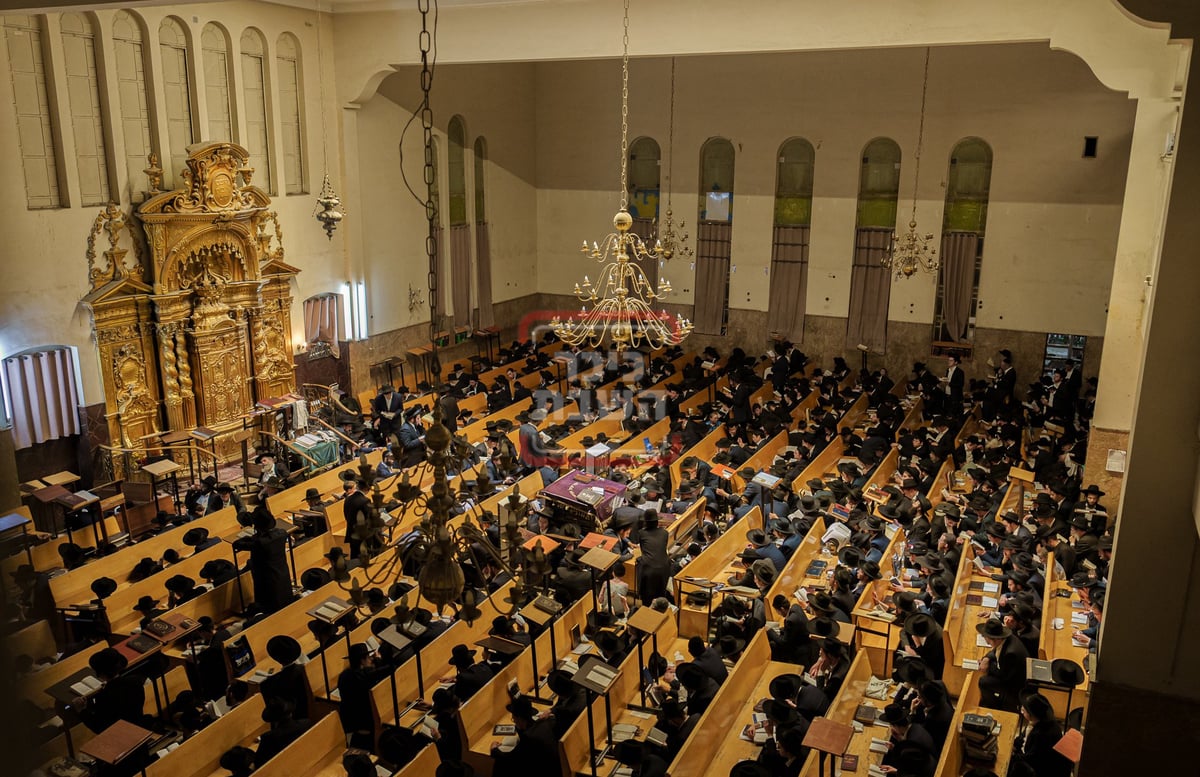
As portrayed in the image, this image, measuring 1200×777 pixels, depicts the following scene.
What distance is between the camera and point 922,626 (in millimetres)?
9688

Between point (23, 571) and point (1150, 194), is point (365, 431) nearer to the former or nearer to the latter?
point (23, 571)

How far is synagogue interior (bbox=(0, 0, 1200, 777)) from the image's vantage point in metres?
7.78

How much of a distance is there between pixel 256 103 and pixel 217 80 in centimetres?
97

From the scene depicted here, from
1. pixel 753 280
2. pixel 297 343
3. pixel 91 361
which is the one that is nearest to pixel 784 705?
pixel 91 361

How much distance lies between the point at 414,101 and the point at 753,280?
31.1 feet

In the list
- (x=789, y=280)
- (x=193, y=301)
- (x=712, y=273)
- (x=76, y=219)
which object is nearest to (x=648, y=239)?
(x=712, y=273)

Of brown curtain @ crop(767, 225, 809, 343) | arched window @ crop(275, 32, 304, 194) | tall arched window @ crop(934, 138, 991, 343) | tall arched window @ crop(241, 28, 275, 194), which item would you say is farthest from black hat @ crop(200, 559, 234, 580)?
tall arched window @ crop(934, 138, 991, 343)

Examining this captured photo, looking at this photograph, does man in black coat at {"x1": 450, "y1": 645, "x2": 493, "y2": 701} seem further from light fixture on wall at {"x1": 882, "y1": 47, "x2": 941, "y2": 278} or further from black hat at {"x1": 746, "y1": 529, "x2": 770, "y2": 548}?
light fixture on wall at {"x1": 882, "y1": 47, "x2": 941, "y2": 278}

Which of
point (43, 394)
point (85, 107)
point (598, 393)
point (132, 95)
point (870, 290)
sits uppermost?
point (132, 95)

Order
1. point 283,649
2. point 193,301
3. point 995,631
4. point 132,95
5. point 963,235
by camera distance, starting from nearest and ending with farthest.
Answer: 1. point 283,649
2. point 995,631
3. point 132,95
4. point 193,301
5. point 963,235

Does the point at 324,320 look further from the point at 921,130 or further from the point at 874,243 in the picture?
the point at 921,130

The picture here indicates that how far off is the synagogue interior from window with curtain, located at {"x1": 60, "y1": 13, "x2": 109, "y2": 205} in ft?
0.20

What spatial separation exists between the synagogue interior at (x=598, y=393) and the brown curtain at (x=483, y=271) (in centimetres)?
12

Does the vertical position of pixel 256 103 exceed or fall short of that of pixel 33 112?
it exceeds it
